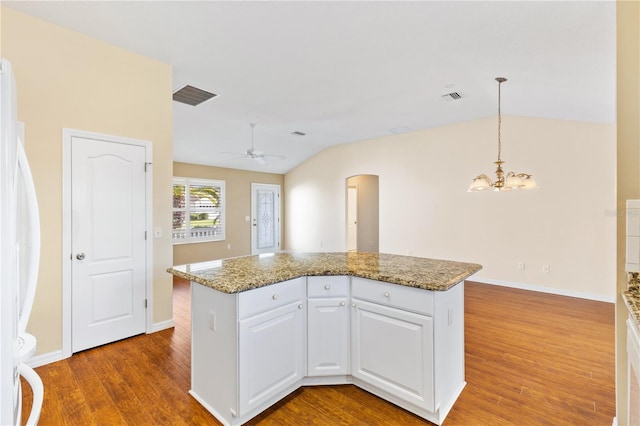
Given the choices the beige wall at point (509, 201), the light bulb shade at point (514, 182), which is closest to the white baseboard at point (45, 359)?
the light bulb shade at point (514, 182)

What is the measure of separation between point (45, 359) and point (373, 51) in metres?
3.99

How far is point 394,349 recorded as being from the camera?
6.43ft

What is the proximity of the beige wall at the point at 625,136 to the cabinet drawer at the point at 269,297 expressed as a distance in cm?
179

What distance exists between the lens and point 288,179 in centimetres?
887

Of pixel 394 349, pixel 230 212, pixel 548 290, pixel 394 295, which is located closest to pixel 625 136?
pixel 394 295

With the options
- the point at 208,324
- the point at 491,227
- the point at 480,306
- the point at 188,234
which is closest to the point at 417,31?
the point at 208,324

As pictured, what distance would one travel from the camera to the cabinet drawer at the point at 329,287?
217 centimetres

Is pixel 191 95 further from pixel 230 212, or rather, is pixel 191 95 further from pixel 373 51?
pixel 230 212

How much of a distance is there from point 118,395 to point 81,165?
2008 millimetres

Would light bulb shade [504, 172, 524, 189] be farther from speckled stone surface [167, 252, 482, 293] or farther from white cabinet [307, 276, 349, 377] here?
white cabinet [307, 276, 349, 377]

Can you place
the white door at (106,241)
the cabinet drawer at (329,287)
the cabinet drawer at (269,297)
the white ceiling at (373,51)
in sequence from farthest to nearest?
the white door at (106,241), the white ceiling at (373,51), the cabinet drawer at (329,287), the cabinet drawer at (269,297)

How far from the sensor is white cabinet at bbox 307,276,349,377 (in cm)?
217

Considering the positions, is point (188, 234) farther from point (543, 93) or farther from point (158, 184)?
point (543, 93)

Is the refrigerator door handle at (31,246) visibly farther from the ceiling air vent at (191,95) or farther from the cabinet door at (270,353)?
the ceiling air vent at (191,95)
